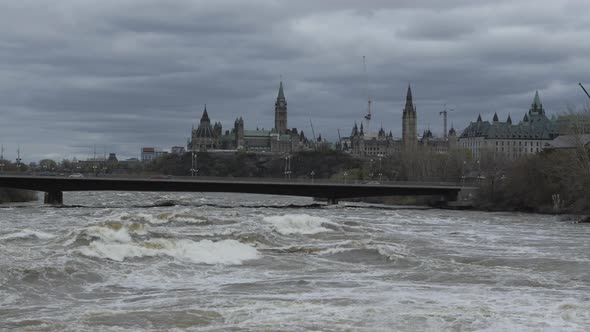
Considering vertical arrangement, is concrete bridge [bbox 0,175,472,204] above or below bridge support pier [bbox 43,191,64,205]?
above

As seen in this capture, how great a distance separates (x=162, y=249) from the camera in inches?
1928

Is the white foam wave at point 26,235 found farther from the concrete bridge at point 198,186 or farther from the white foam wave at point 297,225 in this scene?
the concrete bridge at point 198,186

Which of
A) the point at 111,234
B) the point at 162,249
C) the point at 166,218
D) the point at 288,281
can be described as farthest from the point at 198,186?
the point at 288,281

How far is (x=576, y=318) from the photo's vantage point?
28.4 m

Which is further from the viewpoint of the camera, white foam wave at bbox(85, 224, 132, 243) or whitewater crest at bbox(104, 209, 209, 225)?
whitewater crest at bbox(104, 209, 209, 225)

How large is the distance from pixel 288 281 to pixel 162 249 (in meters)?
13.4

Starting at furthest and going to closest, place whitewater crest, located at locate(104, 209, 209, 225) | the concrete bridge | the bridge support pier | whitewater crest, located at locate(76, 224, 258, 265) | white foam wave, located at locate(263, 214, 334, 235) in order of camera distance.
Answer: the bridge support pier → the concrete bridge → whitewater crest, located at locate(104, 209, 209, 225) → white foam wave, located at locate(263, 214, 334, 235) → whitewater crest, located at locate(76, 224, 258, 265)

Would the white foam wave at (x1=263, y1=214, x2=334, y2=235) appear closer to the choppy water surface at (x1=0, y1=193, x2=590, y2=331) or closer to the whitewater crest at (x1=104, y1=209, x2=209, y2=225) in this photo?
the choppy water surface at (x1=0, y1=193, x2=590, y2=331)

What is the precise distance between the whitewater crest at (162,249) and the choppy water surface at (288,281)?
11 cm

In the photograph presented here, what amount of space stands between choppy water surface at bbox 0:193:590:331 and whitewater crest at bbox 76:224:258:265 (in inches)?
4.3

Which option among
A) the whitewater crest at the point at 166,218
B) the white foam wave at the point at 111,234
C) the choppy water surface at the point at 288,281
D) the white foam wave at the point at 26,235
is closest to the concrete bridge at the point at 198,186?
the whitewater crest at the point at 166,218

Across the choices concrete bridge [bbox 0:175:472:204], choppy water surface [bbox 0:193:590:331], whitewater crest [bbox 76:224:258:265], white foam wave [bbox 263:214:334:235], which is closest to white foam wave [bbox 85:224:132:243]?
whitewater crest [bbox 76:224:258:265]

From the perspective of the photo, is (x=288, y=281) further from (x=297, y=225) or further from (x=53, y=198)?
(x=53, y=198)

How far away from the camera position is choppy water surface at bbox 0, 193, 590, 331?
2798cm
